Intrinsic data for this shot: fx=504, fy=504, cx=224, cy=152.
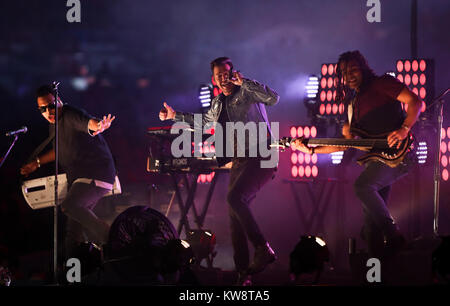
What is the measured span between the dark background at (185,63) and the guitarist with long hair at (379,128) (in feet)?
7.60

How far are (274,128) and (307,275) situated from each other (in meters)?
3.24

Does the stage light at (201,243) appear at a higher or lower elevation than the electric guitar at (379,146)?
lower

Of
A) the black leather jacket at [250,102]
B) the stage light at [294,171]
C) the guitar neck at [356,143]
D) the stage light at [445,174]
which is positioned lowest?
the stage light at [445,174]

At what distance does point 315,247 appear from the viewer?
418cm

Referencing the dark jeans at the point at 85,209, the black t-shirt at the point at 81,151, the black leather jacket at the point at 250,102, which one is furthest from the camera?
the black t-shirt at the point at 81,151

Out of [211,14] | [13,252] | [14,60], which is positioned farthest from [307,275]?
[14,60]

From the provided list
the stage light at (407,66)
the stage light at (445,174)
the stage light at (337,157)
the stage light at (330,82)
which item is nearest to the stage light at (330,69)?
the stage light at (330,82)

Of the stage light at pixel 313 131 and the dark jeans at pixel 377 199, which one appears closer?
the dark jeans at pixel 377 199

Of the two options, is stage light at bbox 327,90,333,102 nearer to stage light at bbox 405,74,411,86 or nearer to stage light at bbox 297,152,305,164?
stage light at bbox 297,152,305,164

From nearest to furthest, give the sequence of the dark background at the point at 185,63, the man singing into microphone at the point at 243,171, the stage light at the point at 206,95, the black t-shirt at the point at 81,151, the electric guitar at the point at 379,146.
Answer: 1. the electric guitar at the point at 379,146
2. the man singing into microphone at the point at 243,171
3. the black t-shirt at the point at 81,151
4. the dark background at the point at 185,63
5. the stage light at the point at 206,95

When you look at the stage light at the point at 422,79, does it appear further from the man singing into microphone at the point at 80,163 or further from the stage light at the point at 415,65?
the man singing into microphone at the point at 80,163

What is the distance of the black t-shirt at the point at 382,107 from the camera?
4176mm

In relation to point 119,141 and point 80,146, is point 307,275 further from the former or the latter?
point 119,141

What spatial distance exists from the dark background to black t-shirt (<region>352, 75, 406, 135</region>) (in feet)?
7.74
